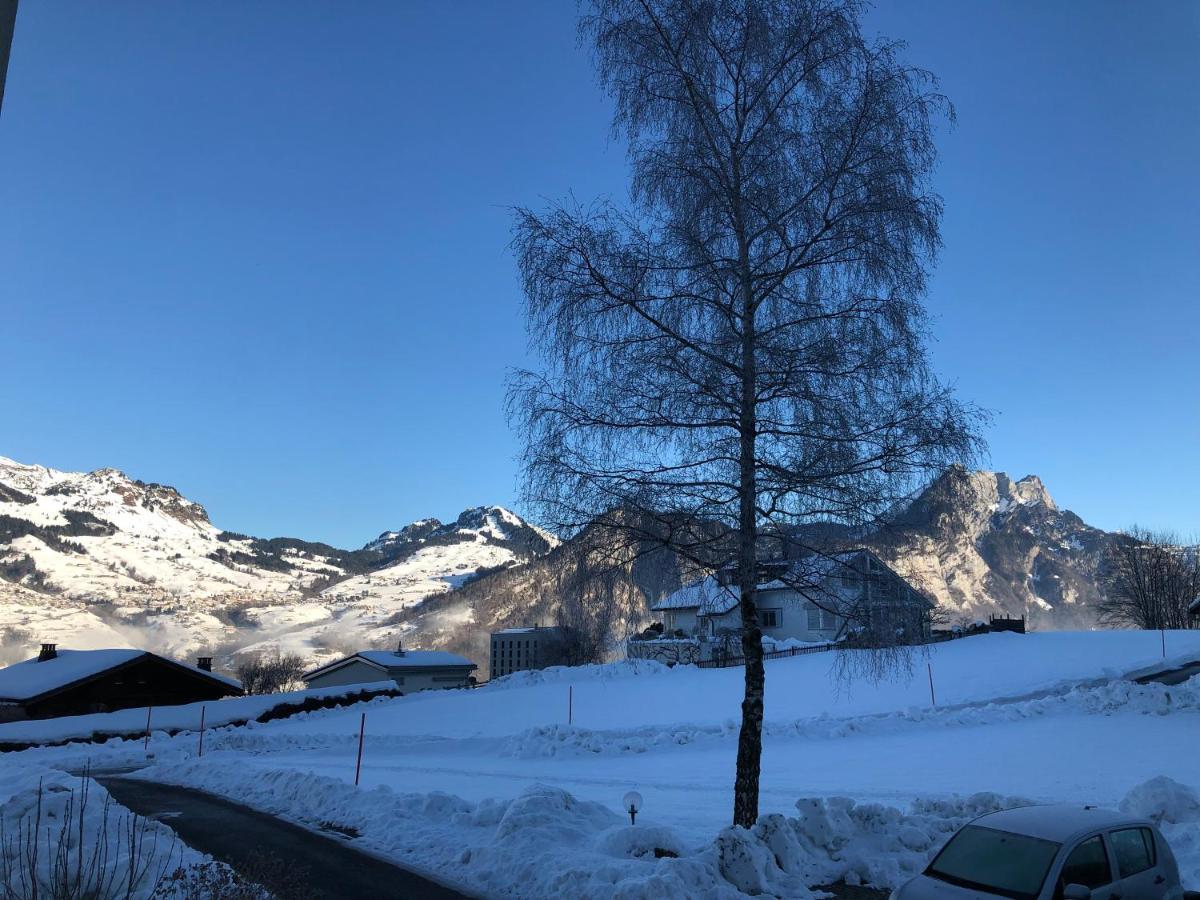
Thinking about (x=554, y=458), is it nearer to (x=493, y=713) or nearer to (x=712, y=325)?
(x=712, y=325)

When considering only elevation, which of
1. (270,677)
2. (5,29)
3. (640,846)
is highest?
(5,29)

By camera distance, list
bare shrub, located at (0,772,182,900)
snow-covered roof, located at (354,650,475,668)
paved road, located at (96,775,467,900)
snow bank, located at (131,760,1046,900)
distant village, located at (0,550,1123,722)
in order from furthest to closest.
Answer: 1. snow-covered roof, located at (354,650,475,668)
2. distant village, located at (0,550,1123,722)
3. paved road, located at (96,775,467,900)
4. snow bank, located at (131,760,1046,900)
5. bare shrub, located at (0,772,182,900)

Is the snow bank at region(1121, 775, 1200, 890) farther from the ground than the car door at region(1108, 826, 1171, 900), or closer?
closer

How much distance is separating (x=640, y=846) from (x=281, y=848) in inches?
242

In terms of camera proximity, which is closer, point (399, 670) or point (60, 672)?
point (60, 672)

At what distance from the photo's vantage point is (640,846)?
10.3m

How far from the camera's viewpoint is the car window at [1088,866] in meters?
7.26

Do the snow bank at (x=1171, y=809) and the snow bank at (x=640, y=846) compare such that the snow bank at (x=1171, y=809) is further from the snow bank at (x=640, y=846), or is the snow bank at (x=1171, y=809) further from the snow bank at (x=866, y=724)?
the snow bank at (x=866, y=724)

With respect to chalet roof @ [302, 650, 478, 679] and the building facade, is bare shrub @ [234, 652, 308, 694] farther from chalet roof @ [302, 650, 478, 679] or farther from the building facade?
the building facade

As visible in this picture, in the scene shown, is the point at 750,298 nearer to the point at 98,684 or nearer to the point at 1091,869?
the point at 1091,869

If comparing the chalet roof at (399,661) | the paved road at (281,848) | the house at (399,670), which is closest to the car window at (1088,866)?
the paved road at (281,848)

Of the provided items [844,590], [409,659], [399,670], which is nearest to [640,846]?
[844,590]

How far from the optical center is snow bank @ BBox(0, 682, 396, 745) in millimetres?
35281

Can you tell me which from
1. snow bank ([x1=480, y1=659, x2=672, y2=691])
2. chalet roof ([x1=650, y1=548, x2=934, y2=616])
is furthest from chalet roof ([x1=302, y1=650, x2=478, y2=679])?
chalet roof ([x1=650, y1=548, x2=934, y2=616])
